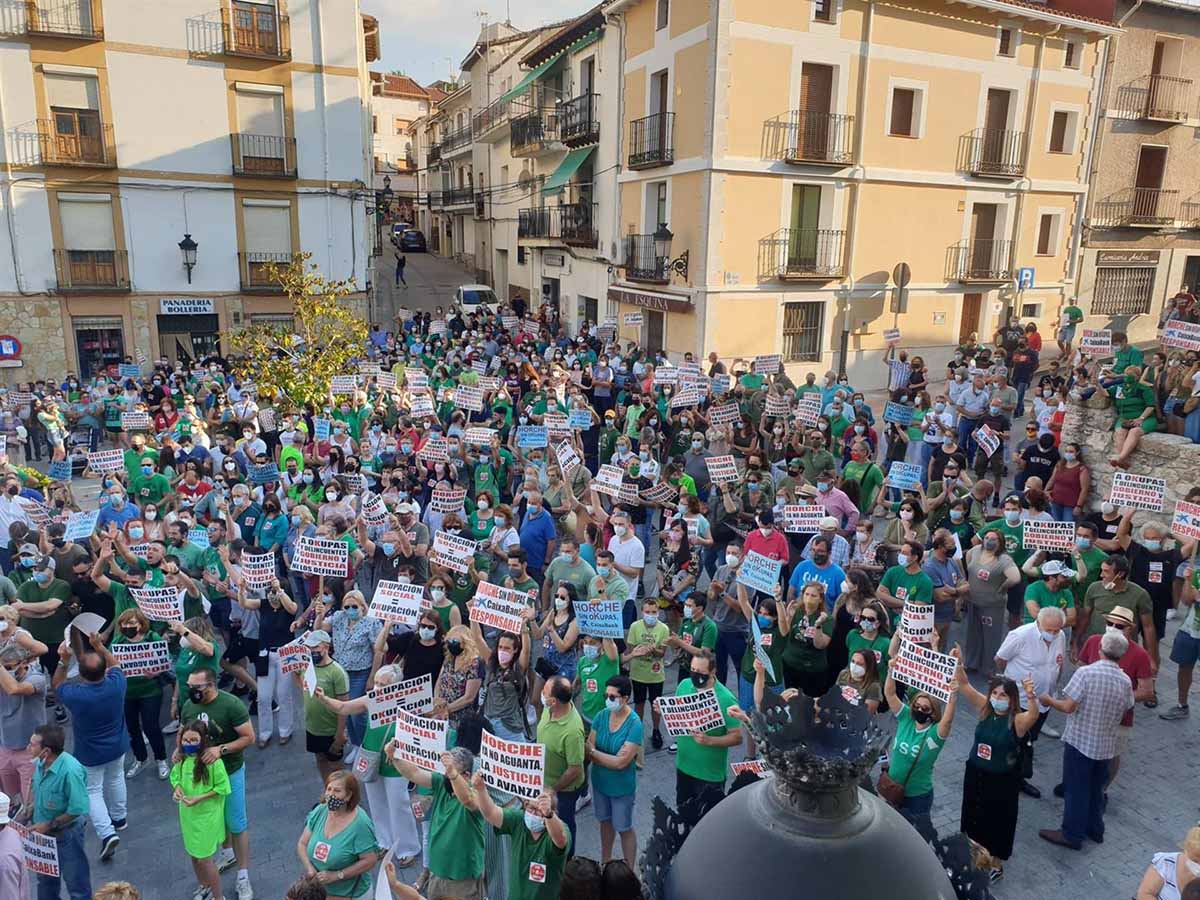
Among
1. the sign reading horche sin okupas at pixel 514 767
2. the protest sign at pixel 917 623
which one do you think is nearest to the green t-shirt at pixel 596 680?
the sign reading horche sin okupas at pixel 514 767

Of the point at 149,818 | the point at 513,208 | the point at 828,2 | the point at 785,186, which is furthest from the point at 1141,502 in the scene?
the point at 513,208

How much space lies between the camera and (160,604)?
25.7 feet

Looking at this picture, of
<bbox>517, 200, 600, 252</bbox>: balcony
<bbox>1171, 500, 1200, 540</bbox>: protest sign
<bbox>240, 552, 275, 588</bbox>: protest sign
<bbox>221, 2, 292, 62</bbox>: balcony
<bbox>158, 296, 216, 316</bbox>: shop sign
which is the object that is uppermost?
<bbox>221, 2, 292, 62</bbox>: balcony

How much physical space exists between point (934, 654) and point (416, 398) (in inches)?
411

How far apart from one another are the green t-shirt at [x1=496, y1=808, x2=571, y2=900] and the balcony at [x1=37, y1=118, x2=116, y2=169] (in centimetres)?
2497

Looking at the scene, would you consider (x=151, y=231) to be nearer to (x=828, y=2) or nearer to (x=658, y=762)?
(x=828, y=2)

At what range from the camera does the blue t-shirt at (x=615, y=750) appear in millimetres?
6219

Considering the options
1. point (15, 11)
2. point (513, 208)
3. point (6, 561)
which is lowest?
point (6, 561)

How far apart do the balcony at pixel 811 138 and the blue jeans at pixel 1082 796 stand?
17760 mm

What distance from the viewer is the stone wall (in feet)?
35.7

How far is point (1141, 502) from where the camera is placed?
29.6ft

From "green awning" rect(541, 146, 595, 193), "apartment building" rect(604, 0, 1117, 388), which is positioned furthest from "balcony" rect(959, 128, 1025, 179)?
"green awning" rect(541, 146, 595, 193)

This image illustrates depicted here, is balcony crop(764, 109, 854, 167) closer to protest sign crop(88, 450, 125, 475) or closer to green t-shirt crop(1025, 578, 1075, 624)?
green t-shirt crop(1025, 578, 1075, 624)

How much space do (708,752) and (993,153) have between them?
76.4 feet
